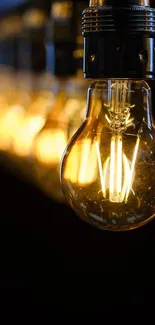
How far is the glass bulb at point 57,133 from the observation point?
1.41 meters

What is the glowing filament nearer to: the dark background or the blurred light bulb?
the dark background

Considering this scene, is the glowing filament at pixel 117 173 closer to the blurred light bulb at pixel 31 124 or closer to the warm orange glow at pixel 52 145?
the warm orange glow at pixel 52 145

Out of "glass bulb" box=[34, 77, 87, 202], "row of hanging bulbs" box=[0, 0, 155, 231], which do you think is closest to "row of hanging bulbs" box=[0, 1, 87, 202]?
"glass bulb" box=[34, 77, 87, 202]

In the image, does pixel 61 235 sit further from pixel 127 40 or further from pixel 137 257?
pixel 127 40

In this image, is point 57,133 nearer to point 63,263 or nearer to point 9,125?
point 63,263

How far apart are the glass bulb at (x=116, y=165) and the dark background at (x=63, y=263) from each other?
75 centimetres

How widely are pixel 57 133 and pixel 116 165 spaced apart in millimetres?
833

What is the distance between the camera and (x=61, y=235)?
64.7 inches

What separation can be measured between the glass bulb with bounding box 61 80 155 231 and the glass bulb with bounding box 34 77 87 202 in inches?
30.6

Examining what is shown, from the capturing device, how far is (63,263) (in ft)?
5.44

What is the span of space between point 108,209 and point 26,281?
3.90ft

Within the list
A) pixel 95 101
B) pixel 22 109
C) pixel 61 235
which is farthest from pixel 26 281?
pixel 95 101

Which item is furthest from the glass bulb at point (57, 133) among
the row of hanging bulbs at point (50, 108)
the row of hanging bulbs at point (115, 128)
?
the row of hanging bulbs at point (115, 128)

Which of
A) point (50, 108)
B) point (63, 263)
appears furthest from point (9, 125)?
point (63, 263)
